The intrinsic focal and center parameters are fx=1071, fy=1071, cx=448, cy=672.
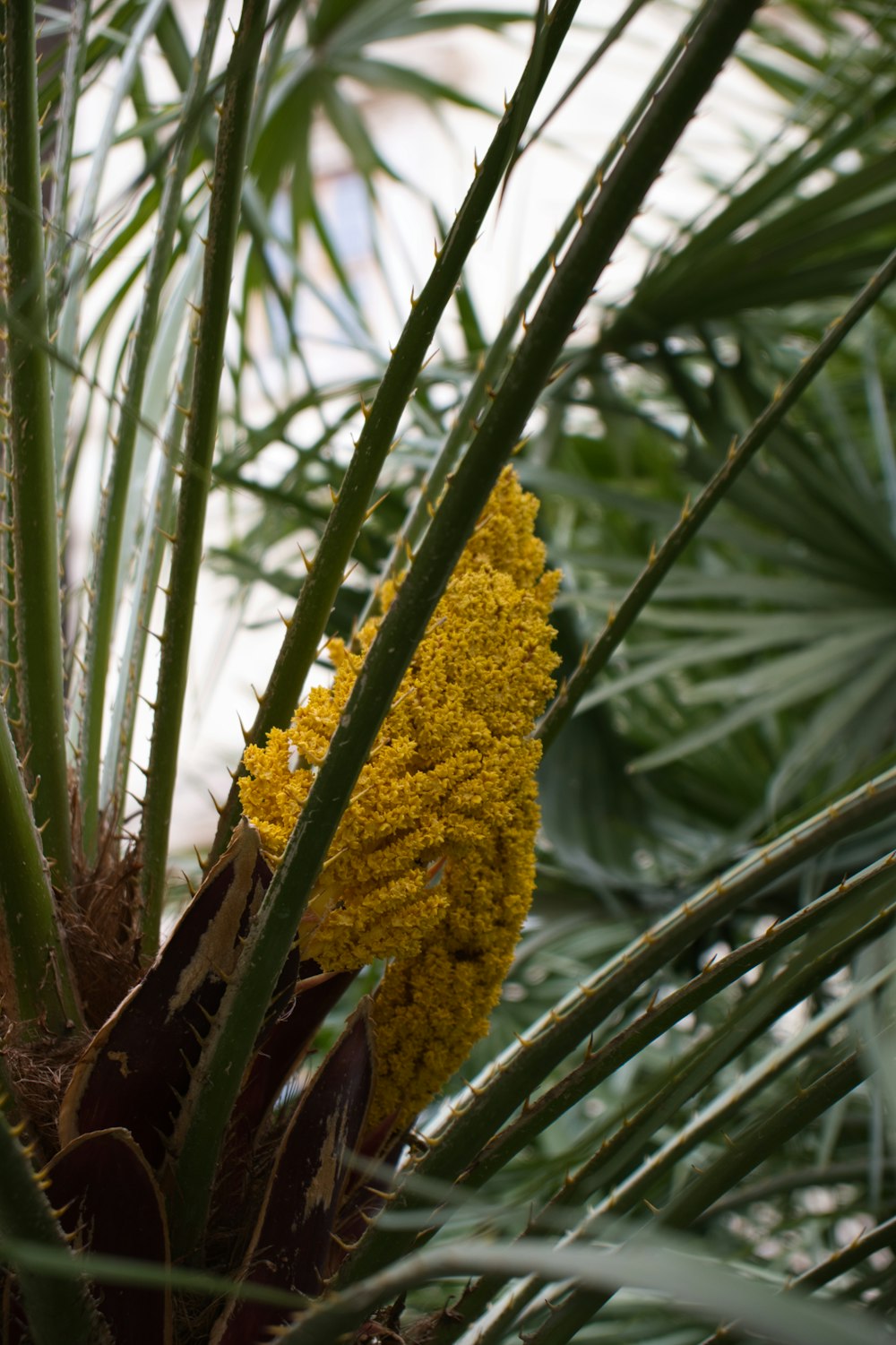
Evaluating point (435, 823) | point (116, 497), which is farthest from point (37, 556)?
point (435, 823)

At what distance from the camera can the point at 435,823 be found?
1.39 feet

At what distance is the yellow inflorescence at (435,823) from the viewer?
42 cm

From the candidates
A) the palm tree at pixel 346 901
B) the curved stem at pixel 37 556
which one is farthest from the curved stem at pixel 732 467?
the curved stem at pixel 37 556

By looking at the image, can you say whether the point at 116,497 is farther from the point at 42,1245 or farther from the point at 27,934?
the point at 42,1245

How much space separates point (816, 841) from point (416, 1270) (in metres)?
0.20

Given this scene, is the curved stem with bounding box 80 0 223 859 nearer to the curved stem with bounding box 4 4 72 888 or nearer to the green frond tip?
the curved stem with bounding box 4 4 72 888

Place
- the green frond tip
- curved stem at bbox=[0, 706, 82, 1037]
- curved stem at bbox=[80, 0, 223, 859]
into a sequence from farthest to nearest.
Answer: curved stem at bbox=[80, 0, 223, 859]
curved stem at bbox=[0, 706, 82, 1037]
the green frond tip

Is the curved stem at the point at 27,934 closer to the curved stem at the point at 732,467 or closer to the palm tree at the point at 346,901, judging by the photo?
the palm tree at the point at 346,901

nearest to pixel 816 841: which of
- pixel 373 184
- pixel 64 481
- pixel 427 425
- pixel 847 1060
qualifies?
pixel 847 1060

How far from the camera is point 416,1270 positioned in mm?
236

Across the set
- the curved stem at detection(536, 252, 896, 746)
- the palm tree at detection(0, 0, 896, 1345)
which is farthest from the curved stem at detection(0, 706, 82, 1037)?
the curved stem at detection(536, 252, 896, 746)

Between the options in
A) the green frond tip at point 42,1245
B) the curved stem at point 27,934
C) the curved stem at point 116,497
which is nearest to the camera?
the green frond tip at point 42,1245

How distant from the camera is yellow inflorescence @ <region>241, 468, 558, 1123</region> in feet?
1.39

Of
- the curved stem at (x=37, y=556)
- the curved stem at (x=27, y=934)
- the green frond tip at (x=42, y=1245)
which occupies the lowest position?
the green frond tip at (x=42, y=1245)
